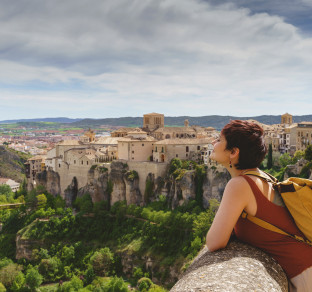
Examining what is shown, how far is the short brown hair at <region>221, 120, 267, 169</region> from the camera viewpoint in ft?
10.5

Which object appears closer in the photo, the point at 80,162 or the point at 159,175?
the point at 159,175

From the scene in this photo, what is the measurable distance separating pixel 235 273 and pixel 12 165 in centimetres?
9966

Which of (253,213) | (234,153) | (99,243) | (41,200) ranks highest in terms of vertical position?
(234,153)

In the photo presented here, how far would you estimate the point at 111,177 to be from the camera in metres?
39.7

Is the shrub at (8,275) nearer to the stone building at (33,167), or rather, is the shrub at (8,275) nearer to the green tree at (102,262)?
the green tree at (102,262)

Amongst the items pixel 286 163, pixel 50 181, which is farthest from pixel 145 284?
pixel 50 181

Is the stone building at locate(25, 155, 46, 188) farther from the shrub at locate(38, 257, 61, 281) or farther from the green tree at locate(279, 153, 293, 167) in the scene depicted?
the green tree at locate(279, 153, 293, 167)

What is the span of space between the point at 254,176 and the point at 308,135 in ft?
137

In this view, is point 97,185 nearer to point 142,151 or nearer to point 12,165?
point 142,151

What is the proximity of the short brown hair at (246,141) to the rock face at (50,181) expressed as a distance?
44.6 meters

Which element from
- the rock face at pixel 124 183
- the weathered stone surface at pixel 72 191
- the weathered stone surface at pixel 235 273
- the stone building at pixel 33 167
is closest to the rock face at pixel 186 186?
the rock face at pixel 124 183

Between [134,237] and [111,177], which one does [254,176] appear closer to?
[134,237]

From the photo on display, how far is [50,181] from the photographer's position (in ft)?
152

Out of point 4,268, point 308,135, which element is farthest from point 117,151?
point 308,135
